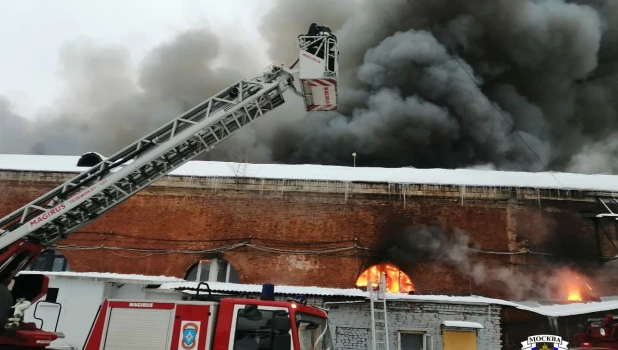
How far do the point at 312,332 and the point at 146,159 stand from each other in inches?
139

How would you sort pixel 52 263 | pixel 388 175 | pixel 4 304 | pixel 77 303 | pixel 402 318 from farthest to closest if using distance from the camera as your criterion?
pixel 388 175 < pixel 52 263 < pixel 402 318 < pixel 77 303 < pixel 4 304

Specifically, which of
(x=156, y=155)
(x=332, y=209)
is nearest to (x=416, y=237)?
(x=332, y=209)

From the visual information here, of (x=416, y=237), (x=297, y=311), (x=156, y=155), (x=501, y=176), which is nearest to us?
(x=297, y=311)

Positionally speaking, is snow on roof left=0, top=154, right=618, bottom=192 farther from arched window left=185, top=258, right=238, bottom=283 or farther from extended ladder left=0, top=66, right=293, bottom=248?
extended ladder left=0, top=66, right=293, bottom=248

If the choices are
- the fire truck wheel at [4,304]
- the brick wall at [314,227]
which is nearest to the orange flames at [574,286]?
the brick wall at [314,227]

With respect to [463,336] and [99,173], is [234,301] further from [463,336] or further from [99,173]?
[463,336]

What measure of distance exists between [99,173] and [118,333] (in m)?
2.62

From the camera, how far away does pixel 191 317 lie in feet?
16.8

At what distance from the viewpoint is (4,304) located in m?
5.68

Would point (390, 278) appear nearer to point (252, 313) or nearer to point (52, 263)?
point (252, 313)

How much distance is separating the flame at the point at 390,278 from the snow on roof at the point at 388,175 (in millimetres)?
2787

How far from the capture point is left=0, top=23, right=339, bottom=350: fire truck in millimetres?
4930

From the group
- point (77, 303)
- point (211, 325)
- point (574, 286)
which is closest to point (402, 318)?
point (574, 286)

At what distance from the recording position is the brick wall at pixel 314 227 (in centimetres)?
1418
